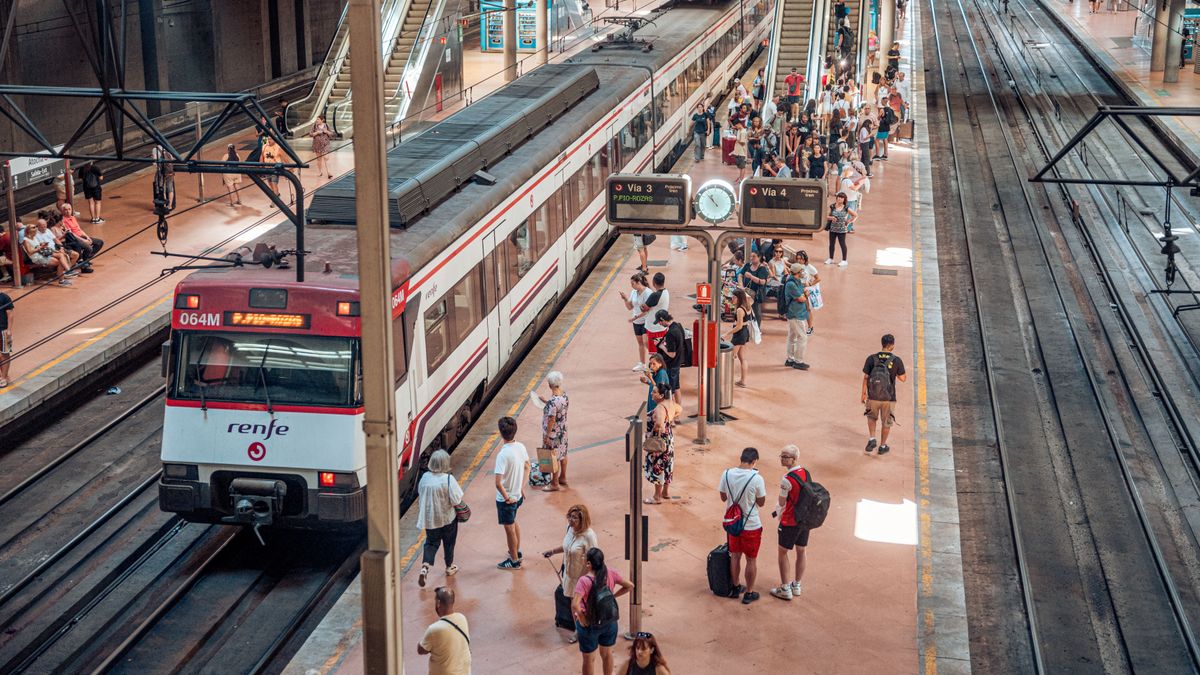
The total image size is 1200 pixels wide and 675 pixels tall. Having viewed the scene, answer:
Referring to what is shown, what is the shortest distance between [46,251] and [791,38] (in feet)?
86.1

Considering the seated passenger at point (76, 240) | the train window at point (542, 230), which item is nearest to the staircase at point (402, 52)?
the seated passenger at point (76, 240)

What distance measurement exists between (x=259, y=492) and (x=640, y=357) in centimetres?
792

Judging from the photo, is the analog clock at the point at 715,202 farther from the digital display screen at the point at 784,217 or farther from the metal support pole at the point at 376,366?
the metal support pole at the point at 376,366

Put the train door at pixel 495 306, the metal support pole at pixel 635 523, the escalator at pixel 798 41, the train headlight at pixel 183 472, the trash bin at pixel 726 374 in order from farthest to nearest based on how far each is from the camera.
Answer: the escalator at pixel 798 41
the trash bin at pixel 726 374
the train door at pixel 495 306
the train headlight at pixel 183 472
the metal support pole at pixel 635 523

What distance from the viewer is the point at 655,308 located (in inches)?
754

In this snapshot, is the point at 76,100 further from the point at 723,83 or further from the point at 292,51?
the point at 723,83

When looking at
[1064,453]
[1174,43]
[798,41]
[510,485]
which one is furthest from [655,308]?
[1174,43]

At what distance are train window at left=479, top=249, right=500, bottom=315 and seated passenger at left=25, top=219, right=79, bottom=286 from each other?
9.19 metres

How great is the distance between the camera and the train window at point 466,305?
633 inches

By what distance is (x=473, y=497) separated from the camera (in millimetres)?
15438

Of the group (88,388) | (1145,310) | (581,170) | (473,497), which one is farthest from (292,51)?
(473,497)

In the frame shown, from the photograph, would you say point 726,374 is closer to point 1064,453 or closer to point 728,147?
point 1064,453

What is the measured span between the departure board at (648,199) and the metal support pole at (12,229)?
34.0 feet

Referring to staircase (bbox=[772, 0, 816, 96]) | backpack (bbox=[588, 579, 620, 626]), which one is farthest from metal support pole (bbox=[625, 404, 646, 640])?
staircase (bbox=[772, 0, 816, 96])
